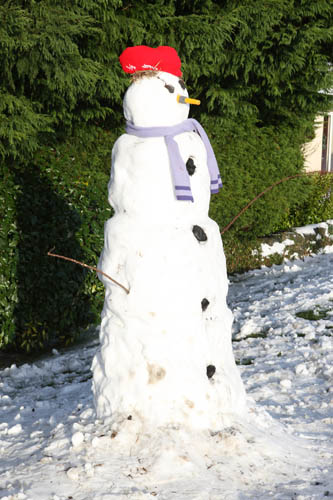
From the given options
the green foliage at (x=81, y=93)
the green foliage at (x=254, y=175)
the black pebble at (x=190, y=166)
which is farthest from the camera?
the green foliage at (x=254, y=175)

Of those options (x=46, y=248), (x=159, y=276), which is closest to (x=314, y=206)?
(x=46, y=248)

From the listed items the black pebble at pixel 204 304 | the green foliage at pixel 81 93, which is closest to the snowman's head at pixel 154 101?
the black pebble at pixel 204 304

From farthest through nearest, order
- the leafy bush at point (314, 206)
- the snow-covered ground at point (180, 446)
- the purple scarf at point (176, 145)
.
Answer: the leafy bush at point (314, 206)
the purple scarf at point (176, 145)
the snow-covered ground at point (180, 446)

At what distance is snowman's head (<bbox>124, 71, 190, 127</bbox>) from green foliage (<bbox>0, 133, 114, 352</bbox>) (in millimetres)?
2602

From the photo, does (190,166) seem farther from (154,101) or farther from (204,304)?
(204,304)

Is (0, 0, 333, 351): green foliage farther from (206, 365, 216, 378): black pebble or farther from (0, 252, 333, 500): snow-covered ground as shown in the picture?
(206, 365, 216, 378): black pebble

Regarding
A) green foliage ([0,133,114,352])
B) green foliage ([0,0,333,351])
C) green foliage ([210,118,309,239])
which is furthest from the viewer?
green foliage ([210,118,309,239])

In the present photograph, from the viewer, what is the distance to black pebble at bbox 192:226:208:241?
11.1 ft

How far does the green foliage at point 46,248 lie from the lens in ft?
18.7

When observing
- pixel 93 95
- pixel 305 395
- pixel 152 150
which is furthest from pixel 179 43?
pixel 305 395

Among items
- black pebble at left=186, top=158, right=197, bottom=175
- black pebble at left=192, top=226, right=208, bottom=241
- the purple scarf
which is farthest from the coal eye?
black pebble at left=192, top=226, right=208, bottom=241

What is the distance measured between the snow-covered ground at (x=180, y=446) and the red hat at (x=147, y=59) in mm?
2006

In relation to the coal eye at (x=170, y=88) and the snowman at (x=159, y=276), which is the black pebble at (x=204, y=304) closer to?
the snowman at (x=159, y=276)

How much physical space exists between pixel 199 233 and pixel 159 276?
1.15 feet
